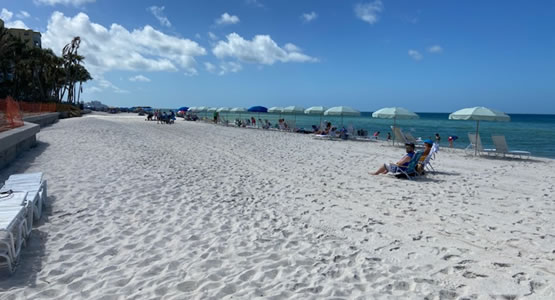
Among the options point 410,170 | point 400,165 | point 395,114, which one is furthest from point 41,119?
point 410,170

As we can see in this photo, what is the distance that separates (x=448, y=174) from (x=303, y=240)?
19.7ft

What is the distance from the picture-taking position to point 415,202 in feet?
18.8

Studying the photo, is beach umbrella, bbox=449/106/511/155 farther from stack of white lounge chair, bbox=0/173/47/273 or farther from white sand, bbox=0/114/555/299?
stack of white lounge chair, bbox=0/173/47/273

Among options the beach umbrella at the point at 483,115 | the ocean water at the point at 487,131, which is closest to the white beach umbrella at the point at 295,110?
the ocean water at the point at 487,131

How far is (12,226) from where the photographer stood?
116 inches

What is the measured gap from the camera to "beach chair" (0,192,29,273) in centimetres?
294

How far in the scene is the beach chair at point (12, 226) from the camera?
2936 mm

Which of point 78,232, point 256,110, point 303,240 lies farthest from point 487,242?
point 256,110

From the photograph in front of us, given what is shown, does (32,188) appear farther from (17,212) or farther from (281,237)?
(281,237)

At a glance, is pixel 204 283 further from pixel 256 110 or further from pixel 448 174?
pixel 256 110

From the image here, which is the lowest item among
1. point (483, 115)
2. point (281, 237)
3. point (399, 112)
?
point (281, 237)

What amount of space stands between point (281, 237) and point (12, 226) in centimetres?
251

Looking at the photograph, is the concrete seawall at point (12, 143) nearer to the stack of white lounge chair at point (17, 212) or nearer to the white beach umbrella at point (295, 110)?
the stack of white lounge chair at point (17, 212)

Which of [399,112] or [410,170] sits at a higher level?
[399,112]
